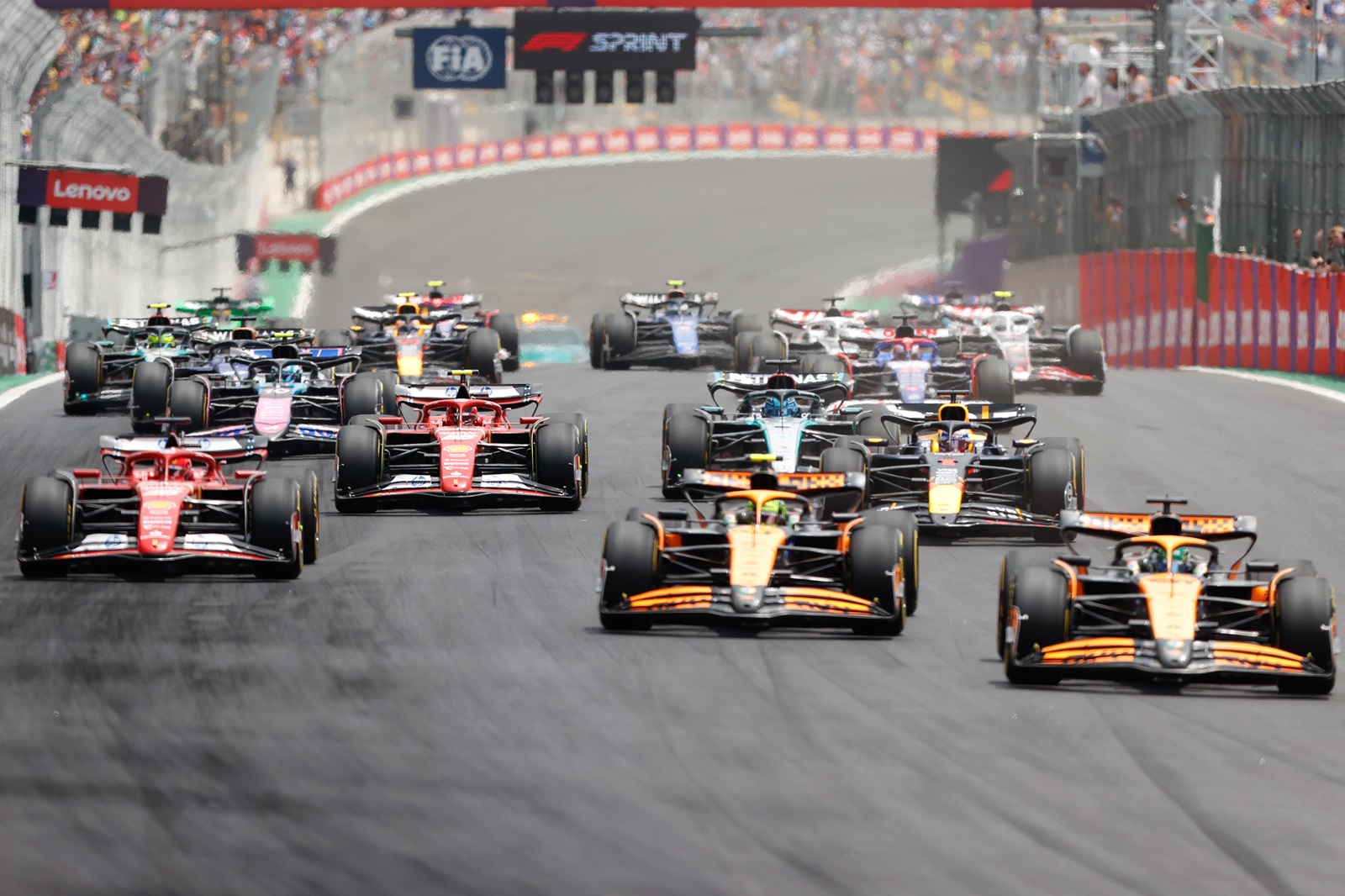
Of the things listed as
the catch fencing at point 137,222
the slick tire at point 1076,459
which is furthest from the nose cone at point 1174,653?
the catch fencing at point 137,222

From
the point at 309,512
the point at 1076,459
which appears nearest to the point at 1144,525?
the point at 1076,459

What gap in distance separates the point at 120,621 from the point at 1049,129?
126 feet

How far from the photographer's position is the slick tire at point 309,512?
1614 cm

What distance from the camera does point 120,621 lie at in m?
13.9

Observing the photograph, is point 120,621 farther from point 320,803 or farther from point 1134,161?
point 1134,161

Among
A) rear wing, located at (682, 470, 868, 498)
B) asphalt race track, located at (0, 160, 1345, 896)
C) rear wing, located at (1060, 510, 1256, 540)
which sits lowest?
asphalt race track, located at (0, 160, 1345, 896)

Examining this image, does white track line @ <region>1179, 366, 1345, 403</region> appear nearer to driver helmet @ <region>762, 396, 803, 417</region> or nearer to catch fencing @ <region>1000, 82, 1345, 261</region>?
catch fencing @ <region>1000, 82, 1345, 261</region>

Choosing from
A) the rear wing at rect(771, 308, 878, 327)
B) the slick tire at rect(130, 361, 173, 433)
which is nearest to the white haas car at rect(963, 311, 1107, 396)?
the rear wing at rect(771, 308, 878, 327)

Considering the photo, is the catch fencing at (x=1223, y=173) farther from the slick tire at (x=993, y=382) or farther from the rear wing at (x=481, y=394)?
the rear wing at (x=481, y=394)

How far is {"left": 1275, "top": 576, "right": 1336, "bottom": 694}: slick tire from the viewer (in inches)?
467

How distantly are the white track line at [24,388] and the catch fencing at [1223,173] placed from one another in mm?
16903

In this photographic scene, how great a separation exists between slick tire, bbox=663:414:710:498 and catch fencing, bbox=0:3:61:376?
1392 cm

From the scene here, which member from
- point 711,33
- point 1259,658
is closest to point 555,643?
point 1259,658

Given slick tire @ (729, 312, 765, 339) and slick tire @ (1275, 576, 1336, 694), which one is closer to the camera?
slick tire @ (1275, 576, 1336, 694)
